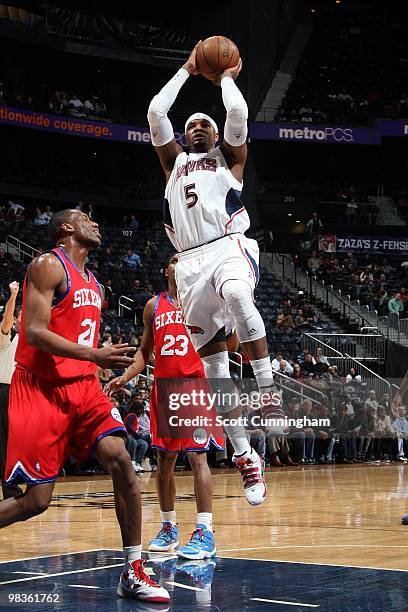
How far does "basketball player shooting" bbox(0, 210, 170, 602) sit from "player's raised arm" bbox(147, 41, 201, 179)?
1.03m

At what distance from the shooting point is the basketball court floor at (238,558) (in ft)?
15.0

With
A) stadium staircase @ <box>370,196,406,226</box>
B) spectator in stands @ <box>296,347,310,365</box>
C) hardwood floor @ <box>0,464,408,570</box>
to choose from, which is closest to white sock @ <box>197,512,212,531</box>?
hardwood floor @ <box>0,464,408,570</box>

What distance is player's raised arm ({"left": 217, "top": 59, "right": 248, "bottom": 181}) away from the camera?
206 inches

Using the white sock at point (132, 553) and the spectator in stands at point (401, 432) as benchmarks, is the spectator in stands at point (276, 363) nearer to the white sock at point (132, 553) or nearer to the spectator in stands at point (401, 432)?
the spectator in stands at point (401, 432)

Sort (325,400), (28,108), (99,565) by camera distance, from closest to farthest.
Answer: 1. (99,565)
2. (325,400)
3. (28,108)

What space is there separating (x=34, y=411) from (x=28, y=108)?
2386 cm

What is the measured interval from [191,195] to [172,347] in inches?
70.4

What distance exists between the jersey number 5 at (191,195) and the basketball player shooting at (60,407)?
0.80m

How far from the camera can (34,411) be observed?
15.2 ft

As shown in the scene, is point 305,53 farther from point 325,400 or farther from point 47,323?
point 47,323

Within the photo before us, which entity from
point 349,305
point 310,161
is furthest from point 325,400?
point 310,161

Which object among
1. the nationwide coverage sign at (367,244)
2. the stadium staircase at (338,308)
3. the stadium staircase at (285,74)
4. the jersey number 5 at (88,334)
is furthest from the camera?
the stadium staircase at (285,74)

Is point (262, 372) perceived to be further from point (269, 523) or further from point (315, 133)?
point (315, 133)

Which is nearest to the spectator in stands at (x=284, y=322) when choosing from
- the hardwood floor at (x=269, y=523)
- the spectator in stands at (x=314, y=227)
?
the spectator in stands at (x=314, y=227)
